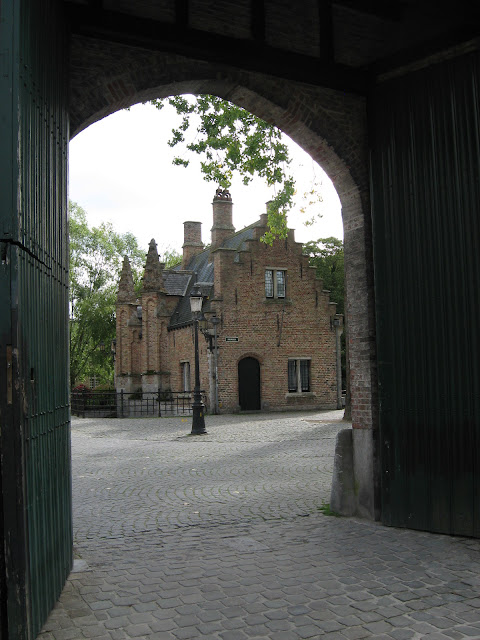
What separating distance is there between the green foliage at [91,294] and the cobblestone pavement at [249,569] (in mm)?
34667

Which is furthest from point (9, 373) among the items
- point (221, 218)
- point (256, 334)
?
point (221, 218)

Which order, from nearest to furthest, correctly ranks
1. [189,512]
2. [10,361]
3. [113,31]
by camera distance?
1. [10,361]
2. [113,31]
3. [189,512]

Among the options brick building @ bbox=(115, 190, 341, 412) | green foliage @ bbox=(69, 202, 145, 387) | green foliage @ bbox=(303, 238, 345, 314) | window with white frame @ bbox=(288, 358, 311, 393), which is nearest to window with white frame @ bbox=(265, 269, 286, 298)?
brick building @ bbox=(115, 190, 341, 412)

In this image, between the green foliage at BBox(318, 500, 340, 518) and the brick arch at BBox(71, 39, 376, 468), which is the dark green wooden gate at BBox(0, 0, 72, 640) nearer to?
the brick arch at BBox(71, 39, 376, 468)

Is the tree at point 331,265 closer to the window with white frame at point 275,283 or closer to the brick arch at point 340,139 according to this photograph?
the window with white frame at point 275,283

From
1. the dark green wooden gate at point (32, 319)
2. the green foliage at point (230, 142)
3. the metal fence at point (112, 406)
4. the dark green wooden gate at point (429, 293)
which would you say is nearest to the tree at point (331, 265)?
the metal fence at point (112, 406)

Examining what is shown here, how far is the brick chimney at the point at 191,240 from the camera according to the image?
3897 centimetres

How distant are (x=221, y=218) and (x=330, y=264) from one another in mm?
10193

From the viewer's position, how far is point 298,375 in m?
27.9

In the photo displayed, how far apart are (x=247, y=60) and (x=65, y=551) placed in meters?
4.80

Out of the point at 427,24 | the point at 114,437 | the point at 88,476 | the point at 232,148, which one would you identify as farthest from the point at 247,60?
the point at 114,437

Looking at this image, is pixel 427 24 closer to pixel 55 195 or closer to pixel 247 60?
pixel 247 60

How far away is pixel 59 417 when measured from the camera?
4453 millimetres

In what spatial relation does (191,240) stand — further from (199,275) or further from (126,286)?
(199,275)
